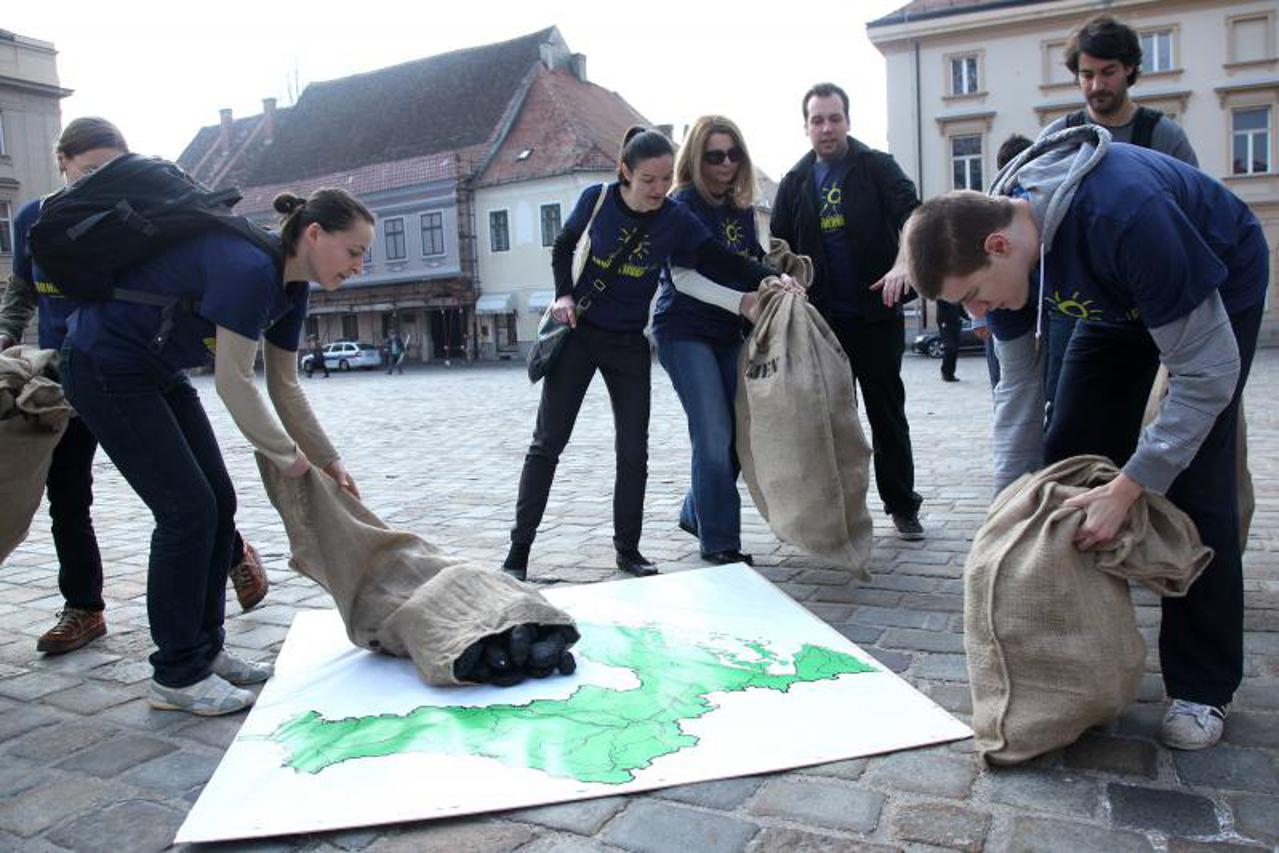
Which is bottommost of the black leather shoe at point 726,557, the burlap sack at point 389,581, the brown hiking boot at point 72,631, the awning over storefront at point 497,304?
the black leather shoe at point 726,557

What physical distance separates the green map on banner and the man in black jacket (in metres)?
1.93

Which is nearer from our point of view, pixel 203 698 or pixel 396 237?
pixel 203 698

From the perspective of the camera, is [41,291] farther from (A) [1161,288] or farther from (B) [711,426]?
(A) [1161,288]

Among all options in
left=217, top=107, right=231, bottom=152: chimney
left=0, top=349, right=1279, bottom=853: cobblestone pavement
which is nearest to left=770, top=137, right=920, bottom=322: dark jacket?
left=0, top=349, right=1279, bottom=853: cobblestone pavement

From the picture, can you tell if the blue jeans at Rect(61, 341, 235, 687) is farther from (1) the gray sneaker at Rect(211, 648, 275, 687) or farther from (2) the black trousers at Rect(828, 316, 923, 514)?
(2) the black trousers at Rect(828, 316, 923, 514)

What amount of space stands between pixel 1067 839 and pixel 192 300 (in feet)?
8.47

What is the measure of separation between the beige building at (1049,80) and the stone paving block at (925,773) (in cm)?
3114

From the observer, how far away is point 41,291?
3357 millimetres

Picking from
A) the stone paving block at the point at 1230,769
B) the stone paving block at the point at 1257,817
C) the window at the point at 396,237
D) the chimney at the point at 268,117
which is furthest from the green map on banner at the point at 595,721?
the chimney at the point at 268,117

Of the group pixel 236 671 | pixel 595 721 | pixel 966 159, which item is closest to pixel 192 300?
pixel 236 671

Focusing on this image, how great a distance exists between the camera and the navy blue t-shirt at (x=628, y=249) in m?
4.47

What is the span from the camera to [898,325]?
5070 millimetres

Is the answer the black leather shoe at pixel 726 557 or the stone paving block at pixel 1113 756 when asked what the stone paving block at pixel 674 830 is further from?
the black leather shoe at pixel 726 557

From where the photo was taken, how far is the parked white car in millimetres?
39844
